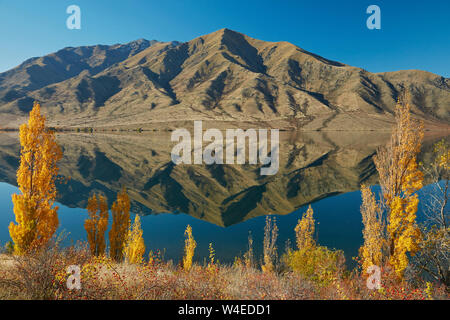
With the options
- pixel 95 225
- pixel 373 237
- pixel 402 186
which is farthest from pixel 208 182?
pixel 402 186

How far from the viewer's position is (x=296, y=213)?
41.4 meters

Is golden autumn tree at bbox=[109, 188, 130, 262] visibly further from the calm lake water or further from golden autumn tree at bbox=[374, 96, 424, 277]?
golden autumn tree at bbox=[374, 96, 424, 277]

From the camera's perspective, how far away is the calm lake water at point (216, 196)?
31969 millimetres

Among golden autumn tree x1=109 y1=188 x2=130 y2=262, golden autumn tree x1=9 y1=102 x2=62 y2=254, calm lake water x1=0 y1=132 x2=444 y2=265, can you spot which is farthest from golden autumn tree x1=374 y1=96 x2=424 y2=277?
golden autumn tree x1=9 y1=102 x2=62 y2=254

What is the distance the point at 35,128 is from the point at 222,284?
628 inches

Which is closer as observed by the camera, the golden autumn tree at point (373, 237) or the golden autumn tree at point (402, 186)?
the golden autumn tree at point (402, 186)

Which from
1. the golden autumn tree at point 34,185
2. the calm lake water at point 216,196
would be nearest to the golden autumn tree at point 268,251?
the calm lake water at point 216,196

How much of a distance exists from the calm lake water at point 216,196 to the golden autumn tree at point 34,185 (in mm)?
14275

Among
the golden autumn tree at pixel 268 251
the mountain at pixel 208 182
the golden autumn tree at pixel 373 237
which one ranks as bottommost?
the golden autumn tree at pixel 268 251

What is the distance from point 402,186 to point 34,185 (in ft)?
80.6

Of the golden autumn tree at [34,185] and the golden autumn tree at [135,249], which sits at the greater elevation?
the golden autumn tree at [34,185]

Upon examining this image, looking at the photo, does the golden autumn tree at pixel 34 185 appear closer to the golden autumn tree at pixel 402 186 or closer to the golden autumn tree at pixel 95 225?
the golden autumn tree at pixel 95 225
